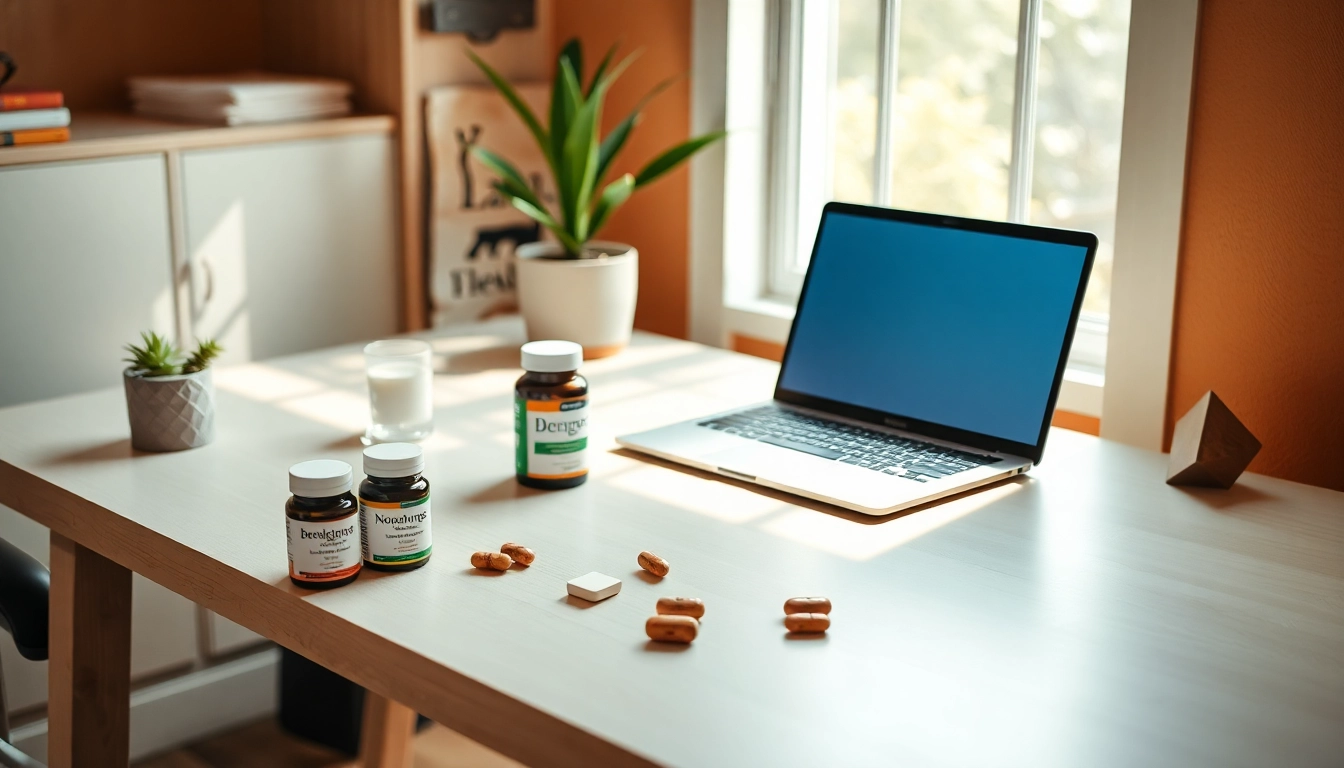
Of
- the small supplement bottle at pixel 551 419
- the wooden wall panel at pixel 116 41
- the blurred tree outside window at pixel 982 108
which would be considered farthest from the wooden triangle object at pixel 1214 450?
the blurred tree outside window at pixel 982 108

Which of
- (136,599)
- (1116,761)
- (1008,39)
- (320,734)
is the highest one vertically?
Answer: (1008,39)

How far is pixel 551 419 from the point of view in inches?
57.2

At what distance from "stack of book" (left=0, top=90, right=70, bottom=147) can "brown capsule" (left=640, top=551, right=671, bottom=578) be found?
1360mm

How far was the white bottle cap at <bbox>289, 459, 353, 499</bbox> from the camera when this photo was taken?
119 centimetres

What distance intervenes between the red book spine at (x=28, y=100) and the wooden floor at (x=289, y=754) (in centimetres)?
118

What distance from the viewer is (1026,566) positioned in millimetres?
1274

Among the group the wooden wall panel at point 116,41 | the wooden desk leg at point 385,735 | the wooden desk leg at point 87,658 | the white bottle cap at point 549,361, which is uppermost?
the wooden wall panel at point 116,41

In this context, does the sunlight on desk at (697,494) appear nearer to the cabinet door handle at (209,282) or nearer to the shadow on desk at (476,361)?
the shadow on desk at (476,361)

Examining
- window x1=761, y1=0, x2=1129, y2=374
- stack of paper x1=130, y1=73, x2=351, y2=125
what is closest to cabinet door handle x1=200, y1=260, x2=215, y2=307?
stack of paper x1=130, y1=73, x2=351, y2=125

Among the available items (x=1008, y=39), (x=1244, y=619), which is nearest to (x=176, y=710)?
(x=1244, y=619)

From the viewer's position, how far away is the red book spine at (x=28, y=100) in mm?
2014

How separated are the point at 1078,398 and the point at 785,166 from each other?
709 mm

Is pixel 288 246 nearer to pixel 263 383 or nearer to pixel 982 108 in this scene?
pixel 263 383

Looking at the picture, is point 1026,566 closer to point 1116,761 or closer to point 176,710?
point 1116,761
